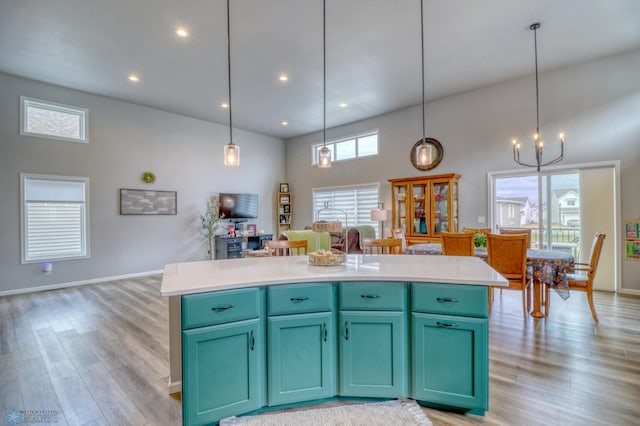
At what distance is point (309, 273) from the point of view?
1990 mm

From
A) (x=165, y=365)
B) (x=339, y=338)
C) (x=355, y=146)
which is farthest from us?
(x=355, y=146)

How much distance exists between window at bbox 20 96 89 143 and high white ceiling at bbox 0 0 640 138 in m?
0.45

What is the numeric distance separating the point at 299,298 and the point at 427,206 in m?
4.75

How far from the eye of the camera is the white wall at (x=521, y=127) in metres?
4.52

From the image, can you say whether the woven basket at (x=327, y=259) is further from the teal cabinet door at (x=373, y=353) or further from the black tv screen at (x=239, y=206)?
the black tv screen at (x=239, y=206)

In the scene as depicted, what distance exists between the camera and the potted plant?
7.29m

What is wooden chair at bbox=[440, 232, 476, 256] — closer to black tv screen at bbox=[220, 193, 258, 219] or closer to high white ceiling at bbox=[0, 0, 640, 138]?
high white ceiling at bbox=[0, 0, 640, 138]

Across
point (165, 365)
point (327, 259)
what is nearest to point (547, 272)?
point (327, 259)

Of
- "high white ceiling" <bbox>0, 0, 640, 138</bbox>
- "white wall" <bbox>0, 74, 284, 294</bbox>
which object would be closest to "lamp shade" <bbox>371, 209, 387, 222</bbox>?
"high white ceiling" <bbox>0, 0, 640, 138</bbox>

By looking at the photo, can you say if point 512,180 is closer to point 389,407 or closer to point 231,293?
point 389,407

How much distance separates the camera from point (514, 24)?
373 cm

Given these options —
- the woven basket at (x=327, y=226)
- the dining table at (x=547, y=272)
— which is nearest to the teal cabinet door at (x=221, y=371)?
the woven basket at (x=327, y=226)

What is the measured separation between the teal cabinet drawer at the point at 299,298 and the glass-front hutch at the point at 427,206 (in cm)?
449

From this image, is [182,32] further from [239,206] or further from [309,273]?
[239,206]
